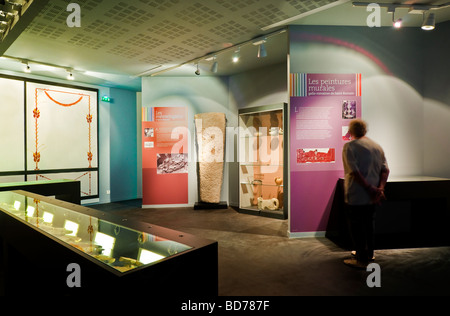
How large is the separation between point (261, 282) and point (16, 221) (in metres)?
2.17

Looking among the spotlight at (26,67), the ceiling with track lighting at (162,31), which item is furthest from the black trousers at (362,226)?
the spotlight at (26,67)

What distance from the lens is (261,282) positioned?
8.95ft

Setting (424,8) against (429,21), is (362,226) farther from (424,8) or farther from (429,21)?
(424,8)

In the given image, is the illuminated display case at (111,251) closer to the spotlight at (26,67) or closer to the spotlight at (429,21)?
the spotlight at (429,21)

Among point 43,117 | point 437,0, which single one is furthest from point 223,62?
point 43,117

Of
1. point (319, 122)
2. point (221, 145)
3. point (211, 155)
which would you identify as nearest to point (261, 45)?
point (319, 122)

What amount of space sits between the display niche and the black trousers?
7.65 feet

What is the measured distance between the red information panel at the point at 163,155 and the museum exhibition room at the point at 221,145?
3cm

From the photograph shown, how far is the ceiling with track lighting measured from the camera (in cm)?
350

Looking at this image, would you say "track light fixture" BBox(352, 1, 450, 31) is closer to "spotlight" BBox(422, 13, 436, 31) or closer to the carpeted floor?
"spotlight" BBox(422, 13, 436, 31)

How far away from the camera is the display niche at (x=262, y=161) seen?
5.62 metres

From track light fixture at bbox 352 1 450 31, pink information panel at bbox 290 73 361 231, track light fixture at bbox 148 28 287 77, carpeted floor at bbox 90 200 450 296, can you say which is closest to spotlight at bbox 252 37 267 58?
track light fixture at bbox 148 28 287 77

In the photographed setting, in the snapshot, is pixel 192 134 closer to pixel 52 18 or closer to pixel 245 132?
pixel 245 132

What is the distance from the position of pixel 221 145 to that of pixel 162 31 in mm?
2974
